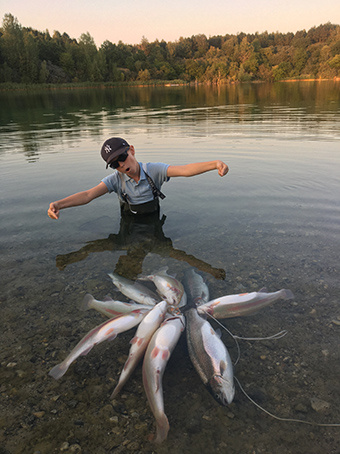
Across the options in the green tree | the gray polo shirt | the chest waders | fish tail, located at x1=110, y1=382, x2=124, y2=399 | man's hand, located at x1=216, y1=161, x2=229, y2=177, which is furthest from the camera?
the green tree

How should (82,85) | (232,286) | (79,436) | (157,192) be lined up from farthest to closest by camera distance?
(82,85) < (157,192) < (232,286) < (79,436)

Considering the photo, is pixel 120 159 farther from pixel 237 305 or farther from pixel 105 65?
pixel 105 65

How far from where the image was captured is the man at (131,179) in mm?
5637

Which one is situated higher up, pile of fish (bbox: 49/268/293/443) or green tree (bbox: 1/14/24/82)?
green tree (bbox: 1/14/24/82)

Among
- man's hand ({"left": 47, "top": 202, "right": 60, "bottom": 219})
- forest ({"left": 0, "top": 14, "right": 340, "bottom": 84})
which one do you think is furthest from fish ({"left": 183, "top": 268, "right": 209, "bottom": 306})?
forest ({"left": 0, "top": 14, "right": 340, "bottom": 84})

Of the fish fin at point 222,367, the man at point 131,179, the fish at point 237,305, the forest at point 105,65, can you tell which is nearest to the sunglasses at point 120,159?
the man at point 131,179

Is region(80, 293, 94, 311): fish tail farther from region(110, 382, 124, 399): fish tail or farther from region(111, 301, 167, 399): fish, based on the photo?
region(110, 382, 124, 399): fish tail

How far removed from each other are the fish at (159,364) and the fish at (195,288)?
64cm

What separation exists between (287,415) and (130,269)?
3565 mm

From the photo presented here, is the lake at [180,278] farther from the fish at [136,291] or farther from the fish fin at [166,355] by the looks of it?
the fish fin at [166,355]

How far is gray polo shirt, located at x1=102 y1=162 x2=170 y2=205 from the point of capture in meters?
6.66

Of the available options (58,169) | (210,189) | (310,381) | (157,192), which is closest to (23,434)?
(310,381)

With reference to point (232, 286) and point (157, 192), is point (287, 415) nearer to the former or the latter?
point (232, 286)

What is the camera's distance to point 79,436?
9.25ft
